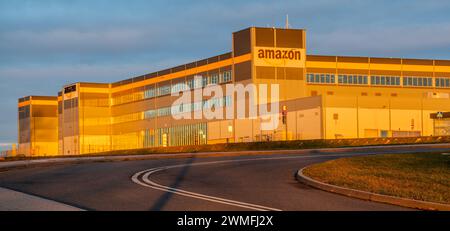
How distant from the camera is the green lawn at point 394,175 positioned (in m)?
17.5

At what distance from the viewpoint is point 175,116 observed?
342 feet

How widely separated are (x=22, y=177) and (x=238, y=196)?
10490 millimetres

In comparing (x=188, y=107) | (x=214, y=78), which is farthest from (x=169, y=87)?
(x=214, y=78)

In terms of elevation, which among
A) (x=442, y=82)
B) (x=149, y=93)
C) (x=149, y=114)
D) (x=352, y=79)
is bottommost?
(x=149, y=114)

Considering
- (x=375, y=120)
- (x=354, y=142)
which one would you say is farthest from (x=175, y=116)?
(x=354, y=142)

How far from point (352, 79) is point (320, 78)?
567 cm

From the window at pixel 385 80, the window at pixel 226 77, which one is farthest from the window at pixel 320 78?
the window at pixel 226 77

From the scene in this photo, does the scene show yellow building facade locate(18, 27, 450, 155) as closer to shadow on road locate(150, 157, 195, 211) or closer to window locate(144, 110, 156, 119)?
window locate(144, 110, 156, 119)

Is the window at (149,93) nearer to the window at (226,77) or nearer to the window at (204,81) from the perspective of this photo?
the window at (204,81)

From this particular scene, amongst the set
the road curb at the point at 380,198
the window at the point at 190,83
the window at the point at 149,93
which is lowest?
the road curb at the point at 380,198

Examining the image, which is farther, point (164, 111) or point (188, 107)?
point (164, 111)

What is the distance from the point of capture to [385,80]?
326 ft

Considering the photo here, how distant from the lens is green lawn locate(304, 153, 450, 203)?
17547 millimetres

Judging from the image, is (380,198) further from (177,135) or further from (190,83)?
(177,135)
